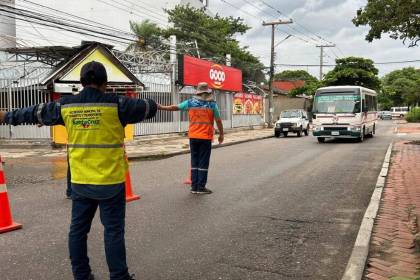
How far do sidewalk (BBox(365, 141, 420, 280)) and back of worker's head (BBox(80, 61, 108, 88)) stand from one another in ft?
9.52

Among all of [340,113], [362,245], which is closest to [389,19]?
[340,113]

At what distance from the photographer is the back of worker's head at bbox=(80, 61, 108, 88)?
3.93m

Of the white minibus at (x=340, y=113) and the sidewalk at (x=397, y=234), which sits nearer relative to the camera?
the sidewalk at (x=397, y=234)

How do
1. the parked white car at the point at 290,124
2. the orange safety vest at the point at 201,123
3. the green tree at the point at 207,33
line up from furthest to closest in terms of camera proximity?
the green tree at the point at 207,33 < the parked white car at the point at 290,124 < the orange safety vest at the point at 201,123

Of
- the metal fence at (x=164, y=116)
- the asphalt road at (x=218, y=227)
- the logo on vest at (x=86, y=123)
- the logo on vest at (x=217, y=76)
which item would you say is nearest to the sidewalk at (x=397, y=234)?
the asphalt road at (x=218, y=227)

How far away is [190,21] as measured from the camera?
50.1 meters

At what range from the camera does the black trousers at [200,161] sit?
862cm

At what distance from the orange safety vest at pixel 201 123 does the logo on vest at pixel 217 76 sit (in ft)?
68.5

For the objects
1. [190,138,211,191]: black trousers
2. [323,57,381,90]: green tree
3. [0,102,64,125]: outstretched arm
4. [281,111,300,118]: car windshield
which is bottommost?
[190,138,211,191]: black trousers

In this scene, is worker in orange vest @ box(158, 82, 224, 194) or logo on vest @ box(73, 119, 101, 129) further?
worker in orange vest @ box(158, 82, 224, 194)

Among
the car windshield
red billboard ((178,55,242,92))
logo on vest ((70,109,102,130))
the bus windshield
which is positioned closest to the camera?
logo on vest ((70,109,102,130))

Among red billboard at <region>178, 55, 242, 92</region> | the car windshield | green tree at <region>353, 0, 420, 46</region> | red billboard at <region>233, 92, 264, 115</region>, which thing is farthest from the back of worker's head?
red billboard at <region>233, 92, 264, 115</region>

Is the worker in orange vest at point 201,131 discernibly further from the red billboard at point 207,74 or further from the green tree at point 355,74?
the green tree at point 355,74

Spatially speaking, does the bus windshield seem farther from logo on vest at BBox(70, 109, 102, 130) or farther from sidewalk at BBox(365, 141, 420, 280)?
logo on vest at BBox(70, 109, 102, 130)
